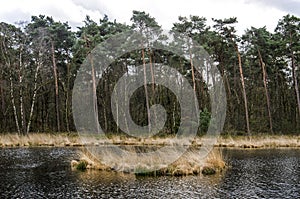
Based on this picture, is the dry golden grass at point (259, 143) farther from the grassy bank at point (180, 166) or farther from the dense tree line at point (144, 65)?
the grassy bank at point (180, 166)

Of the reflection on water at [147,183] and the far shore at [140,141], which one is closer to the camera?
the reflection on water at [147,183]

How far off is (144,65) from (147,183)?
2315 centimetres

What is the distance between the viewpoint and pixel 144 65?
34.8 meters

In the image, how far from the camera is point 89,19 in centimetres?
4381

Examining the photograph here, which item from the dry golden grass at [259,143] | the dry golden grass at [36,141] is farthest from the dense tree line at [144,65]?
the dry golden grass at [259,143]

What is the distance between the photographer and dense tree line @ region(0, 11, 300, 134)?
3578cm

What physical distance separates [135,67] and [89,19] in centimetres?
734

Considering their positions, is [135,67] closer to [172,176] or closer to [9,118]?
[9,118]

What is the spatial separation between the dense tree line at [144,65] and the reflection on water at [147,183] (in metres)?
18.8

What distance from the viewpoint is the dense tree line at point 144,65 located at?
3578 centimetres

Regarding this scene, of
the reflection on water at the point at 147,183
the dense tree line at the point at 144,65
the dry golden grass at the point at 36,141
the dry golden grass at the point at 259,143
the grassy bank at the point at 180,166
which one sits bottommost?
the reflection on water at the point at 147,183

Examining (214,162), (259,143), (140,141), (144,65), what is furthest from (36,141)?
(214,162)

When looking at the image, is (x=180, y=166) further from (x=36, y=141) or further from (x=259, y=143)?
(x=36, y=141)

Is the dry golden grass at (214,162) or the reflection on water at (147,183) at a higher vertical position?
the dry golden grass at (214,162)
